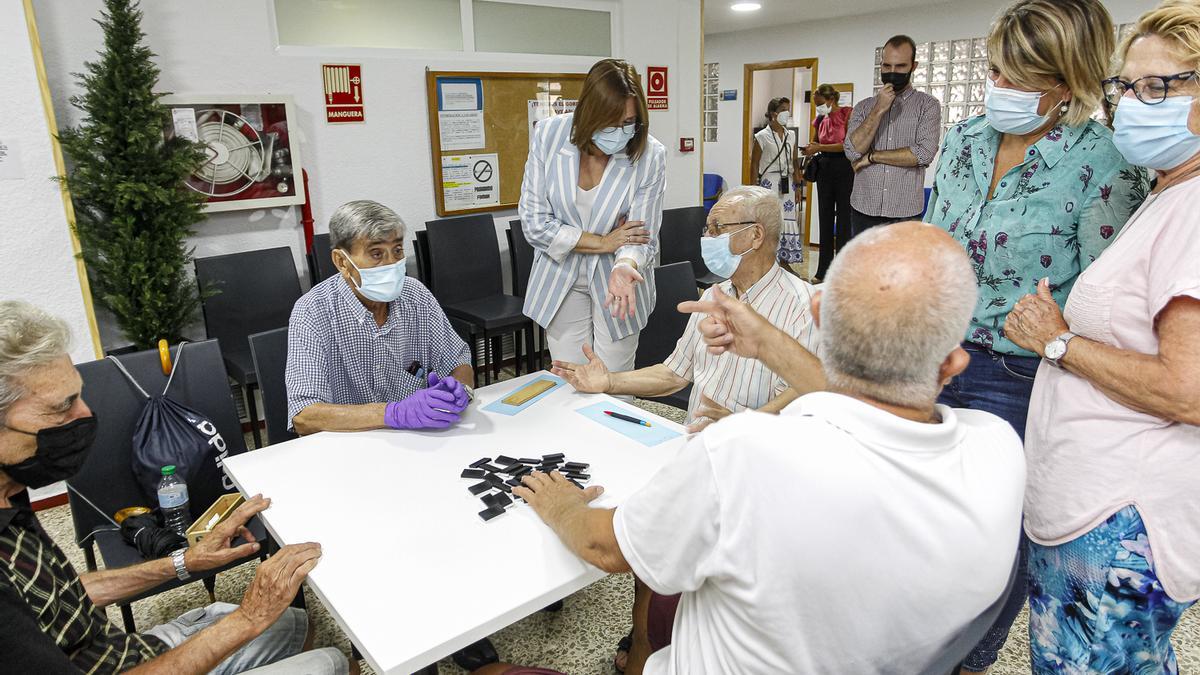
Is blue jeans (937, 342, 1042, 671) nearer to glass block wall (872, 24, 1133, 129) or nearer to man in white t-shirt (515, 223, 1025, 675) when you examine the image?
man in white t-shirt (515, 223, 1025, 675)

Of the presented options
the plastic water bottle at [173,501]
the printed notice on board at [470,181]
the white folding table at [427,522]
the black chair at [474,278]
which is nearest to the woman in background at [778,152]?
the printed notice on board at [470,181]

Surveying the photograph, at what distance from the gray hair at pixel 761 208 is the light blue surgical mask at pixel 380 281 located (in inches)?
36.9

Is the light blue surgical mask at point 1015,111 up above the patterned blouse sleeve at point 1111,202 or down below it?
above

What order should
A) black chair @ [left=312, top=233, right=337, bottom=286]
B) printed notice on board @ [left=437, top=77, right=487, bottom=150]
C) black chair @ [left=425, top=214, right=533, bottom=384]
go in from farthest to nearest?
printed notice on board @ [left=437, top=77, right=487, bottom=150] < black chair @ [left=425, top=214, right=533, bottom=384] < black chair @ [left=312, top=233, right=337, bottom=286]

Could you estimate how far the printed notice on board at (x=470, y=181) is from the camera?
4.33 metres

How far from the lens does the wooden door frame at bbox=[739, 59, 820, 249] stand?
8388 mm

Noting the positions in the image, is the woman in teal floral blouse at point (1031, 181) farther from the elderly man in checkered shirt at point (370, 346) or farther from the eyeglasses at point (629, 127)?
the elderly man in checkered shirt at point (370, 346)

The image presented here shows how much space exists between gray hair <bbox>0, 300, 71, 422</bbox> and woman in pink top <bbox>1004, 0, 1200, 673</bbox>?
1782 millimetres

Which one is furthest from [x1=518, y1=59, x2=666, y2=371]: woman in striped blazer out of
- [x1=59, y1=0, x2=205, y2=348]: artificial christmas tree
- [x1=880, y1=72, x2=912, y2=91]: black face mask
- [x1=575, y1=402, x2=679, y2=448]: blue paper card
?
[x1=880, y1=72, x2=912, y2=91]: black face mask

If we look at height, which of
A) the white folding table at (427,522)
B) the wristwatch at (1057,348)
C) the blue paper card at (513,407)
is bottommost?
the white folding table at (427,522)

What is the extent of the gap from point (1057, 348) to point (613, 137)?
1596mm

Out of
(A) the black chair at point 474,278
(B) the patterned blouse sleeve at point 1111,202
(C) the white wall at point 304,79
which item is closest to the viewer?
(B) the patterned blouse sleeve at point 1111,202

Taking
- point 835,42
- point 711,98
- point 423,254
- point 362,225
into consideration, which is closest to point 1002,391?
point 362,225

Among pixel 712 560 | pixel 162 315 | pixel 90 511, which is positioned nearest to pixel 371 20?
pixel 162 315
